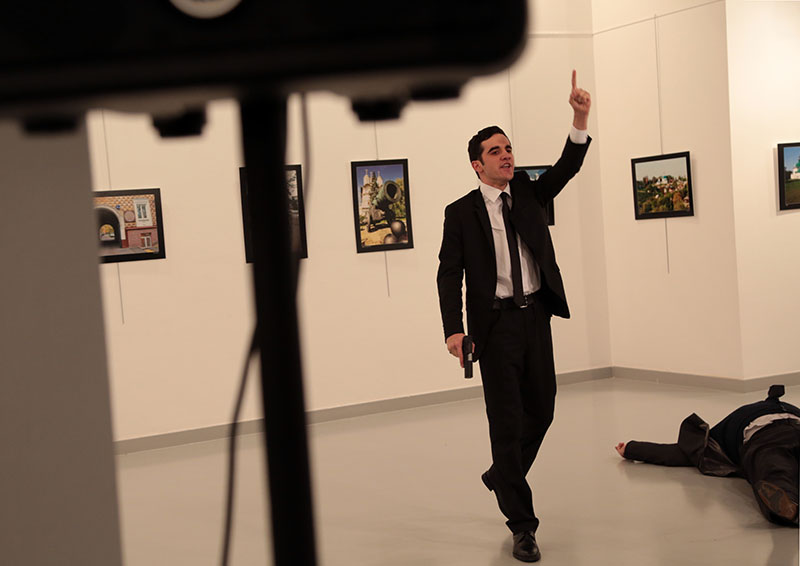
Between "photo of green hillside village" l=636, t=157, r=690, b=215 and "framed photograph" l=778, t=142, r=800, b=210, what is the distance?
77 cm

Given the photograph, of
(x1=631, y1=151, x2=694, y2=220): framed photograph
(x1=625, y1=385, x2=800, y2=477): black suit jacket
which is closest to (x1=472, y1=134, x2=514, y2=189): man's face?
(x1=625, y1=385, x2=800, y2=477): black suit jacket

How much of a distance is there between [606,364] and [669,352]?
31.2 inches

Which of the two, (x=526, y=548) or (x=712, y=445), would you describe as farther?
(x=712, y=445)

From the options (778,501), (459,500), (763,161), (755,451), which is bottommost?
(459,500)

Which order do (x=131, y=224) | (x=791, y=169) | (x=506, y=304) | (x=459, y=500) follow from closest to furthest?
1. (x=506, y=304)
2. (x=459, y=500)
3. (x=131, y=224)
4. (x=791, y=169)

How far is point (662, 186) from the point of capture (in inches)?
321

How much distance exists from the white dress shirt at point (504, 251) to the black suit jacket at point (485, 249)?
0.04 meters

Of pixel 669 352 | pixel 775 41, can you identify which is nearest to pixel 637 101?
pixel 775 41

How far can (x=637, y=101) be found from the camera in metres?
8.37

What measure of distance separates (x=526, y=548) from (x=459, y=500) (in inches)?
42.6

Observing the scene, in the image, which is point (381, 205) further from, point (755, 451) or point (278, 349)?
point (278, 349)

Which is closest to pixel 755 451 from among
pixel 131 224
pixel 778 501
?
pixel 778 501

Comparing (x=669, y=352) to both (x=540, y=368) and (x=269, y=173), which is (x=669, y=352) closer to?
(x=540, y=368)

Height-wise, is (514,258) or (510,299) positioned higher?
(514,258)
